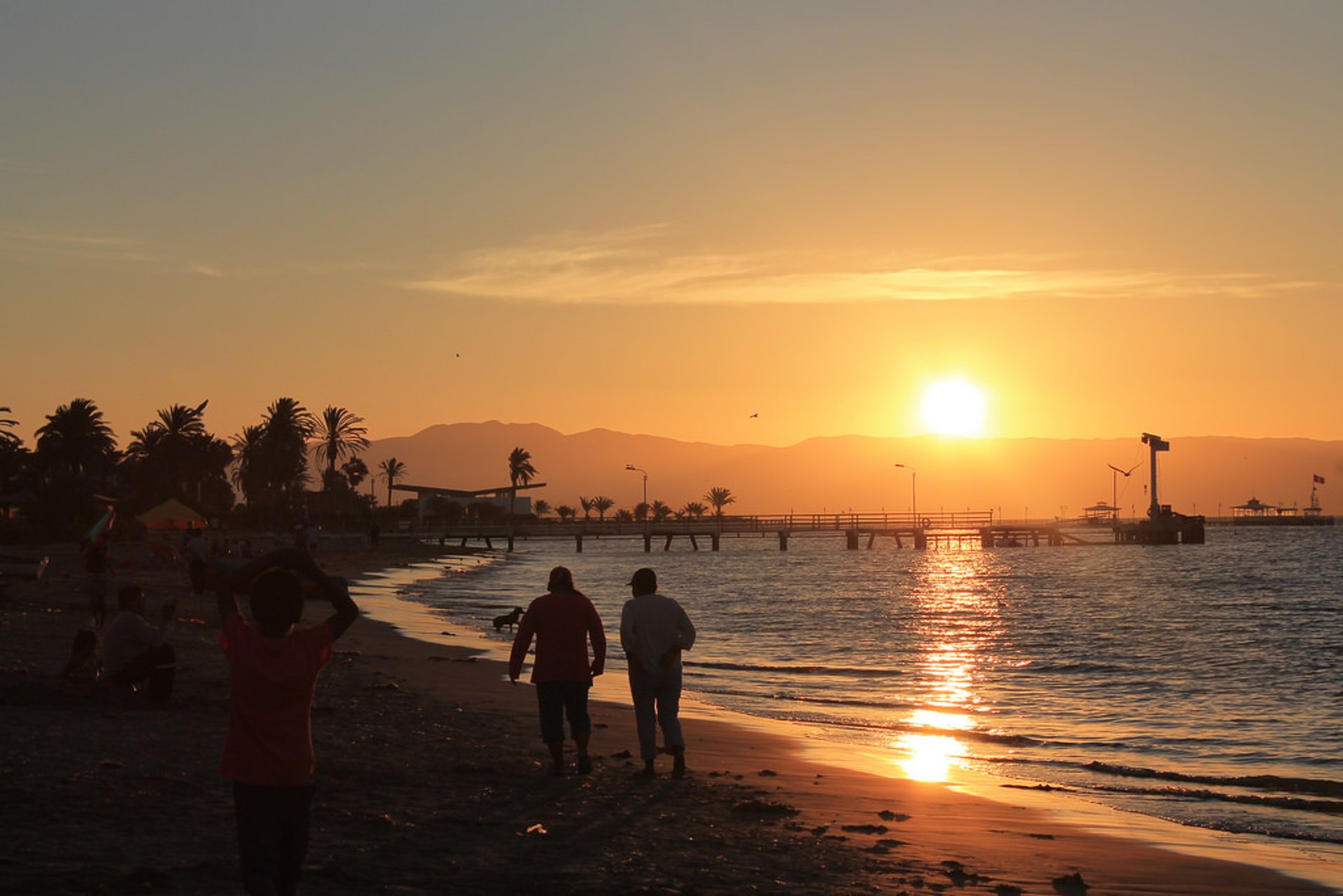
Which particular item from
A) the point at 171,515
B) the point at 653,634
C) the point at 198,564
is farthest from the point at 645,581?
the point at 171,515

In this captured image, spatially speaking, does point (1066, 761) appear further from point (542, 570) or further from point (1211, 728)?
point (542, 570)

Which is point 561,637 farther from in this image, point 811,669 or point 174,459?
point 174,459

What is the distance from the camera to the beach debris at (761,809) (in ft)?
32.0

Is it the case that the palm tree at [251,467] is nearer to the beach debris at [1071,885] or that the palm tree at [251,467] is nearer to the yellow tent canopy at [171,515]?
the yellow tent canopy at [171,515]

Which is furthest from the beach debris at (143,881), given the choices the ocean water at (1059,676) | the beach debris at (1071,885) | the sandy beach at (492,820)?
the ocean water at (1059,676)

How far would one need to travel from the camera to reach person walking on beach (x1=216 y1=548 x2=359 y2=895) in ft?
17.0

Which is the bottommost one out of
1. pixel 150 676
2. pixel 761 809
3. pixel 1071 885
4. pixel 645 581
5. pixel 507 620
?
pixel 507 620

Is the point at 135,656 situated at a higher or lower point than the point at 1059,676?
higher

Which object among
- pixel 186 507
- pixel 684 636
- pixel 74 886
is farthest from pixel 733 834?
pixel 186 507

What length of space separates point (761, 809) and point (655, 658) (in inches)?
62.5

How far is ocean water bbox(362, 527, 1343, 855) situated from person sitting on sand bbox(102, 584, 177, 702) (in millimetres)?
7568

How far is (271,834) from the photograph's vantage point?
521cm

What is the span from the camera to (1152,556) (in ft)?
419

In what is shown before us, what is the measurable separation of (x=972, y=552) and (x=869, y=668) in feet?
408
